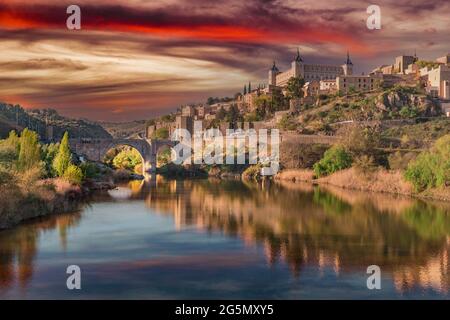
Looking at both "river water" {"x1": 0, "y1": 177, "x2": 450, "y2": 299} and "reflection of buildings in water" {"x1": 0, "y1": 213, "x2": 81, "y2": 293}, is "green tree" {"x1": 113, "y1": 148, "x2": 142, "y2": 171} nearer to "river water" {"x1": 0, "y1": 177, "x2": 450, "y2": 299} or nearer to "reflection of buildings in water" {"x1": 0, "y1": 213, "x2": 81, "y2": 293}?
"river water" {"x1": 0, "y1": 177, "x2": 450, "y2": 299}

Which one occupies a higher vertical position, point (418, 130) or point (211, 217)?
point (418, 130)

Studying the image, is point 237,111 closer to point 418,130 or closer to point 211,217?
point 418,130

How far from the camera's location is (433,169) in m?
39.2

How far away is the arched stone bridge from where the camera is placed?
3310 inches

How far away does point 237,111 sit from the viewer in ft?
390

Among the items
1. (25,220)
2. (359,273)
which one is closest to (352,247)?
(359,273)

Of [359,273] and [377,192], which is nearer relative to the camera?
[359,273]

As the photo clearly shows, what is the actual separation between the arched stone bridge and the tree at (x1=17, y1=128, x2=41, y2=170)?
4594cm

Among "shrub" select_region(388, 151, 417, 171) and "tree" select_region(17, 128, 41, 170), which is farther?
"shrub" select_region(388, 151, 417, 171)

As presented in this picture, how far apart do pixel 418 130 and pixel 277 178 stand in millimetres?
21588

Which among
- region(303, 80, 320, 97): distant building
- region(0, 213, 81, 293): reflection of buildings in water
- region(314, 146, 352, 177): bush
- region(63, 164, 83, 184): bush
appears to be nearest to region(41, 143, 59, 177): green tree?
region(63, 164, 83, 184): bush
